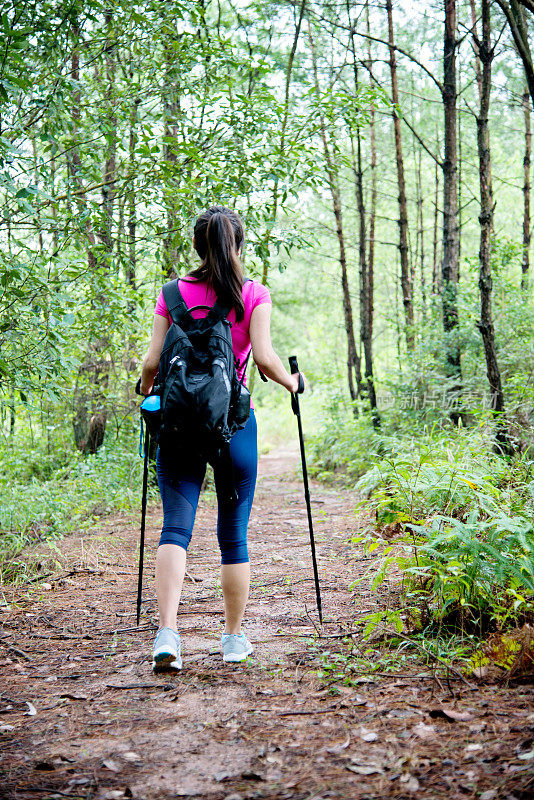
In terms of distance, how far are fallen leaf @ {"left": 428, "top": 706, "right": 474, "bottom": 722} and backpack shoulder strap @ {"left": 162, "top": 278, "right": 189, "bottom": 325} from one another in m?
1.82

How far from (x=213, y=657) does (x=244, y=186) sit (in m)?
4.40

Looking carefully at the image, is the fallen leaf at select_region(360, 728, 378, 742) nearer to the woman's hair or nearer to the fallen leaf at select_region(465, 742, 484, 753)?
the fallen leaf at select_region(465, 742, 484, 753)

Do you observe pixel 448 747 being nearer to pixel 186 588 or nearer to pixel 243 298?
pixel 243 298

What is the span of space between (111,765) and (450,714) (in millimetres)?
1114

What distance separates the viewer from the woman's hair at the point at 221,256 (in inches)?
111

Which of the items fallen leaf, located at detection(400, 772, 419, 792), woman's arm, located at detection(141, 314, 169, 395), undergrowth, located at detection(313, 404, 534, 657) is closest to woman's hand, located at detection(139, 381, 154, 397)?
woman's arm, located at detection(141, 314, 169, 395)

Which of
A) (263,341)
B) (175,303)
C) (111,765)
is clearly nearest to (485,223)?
(263,341)

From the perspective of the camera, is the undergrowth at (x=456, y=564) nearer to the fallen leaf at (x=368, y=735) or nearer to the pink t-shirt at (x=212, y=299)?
Result: the fallen leaf at (x=368, y=735)

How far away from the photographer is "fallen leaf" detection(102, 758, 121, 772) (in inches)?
76.2

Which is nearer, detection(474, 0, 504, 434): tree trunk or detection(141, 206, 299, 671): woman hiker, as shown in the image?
detection(141, 206, 299, 671): woman hiker

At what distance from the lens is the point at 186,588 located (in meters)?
4.40

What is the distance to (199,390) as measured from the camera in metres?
2.62

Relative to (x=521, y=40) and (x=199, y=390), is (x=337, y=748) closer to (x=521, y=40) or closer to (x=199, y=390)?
(x=199, y=390)

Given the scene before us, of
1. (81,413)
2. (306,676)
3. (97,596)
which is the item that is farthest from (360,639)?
(81,413)
